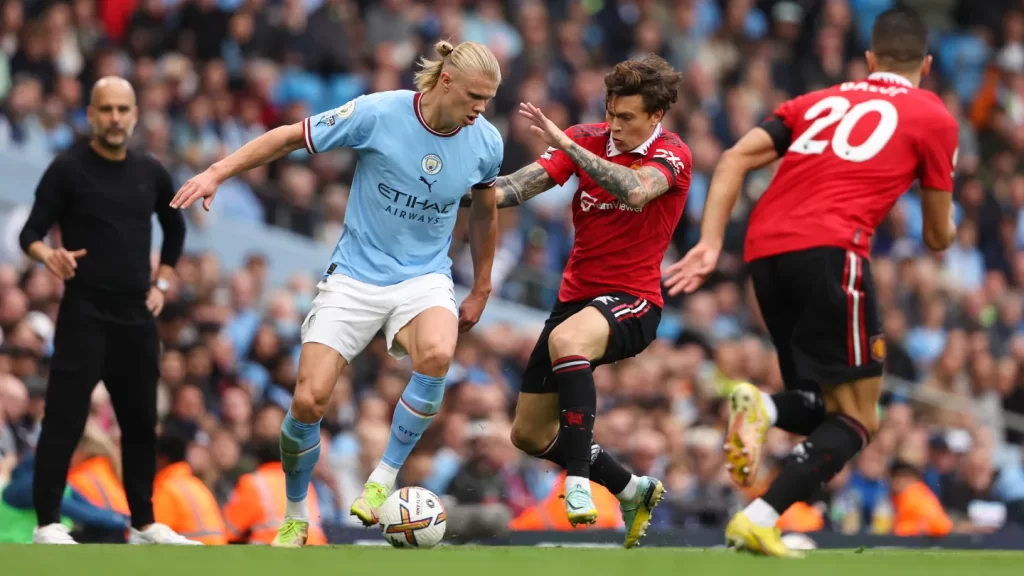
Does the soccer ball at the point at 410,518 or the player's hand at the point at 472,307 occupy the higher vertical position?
the player's hand at the point at 472,307

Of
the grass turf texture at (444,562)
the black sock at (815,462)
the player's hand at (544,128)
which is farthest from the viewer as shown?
the player's hand at (544,128)

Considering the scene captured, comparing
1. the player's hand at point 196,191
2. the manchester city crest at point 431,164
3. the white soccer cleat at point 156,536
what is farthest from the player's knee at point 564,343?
the white soccer cleat at point 156,536

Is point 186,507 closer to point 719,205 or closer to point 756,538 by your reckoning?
point 719,205

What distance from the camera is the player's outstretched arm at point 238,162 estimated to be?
25.0 feet

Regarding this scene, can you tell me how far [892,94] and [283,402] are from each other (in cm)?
697

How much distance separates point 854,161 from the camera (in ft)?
24.9

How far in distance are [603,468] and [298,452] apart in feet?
5.34

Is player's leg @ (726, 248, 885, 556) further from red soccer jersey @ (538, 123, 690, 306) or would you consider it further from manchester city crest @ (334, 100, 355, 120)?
manchester city crest @ (334, 100, 355, 120)

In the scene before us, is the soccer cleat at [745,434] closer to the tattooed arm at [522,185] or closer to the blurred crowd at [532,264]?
the tattooed arm at [522,185]

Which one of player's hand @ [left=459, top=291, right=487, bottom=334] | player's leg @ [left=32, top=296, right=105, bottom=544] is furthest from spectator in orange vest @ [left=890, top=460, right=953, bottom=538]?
player's leg @ [left=32, top=296, right=105, bottom=544]

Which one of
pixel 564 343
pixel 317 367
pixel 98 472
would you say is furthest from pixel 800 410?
pixel 98 472

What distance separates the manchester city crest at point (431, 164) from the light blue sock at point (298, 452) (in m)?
1.39

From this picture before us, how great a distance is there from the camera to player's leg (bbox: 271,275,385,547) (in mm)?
8180

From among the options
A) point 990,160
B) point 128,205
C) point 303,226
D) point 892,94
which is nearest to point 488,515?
point 128,205
